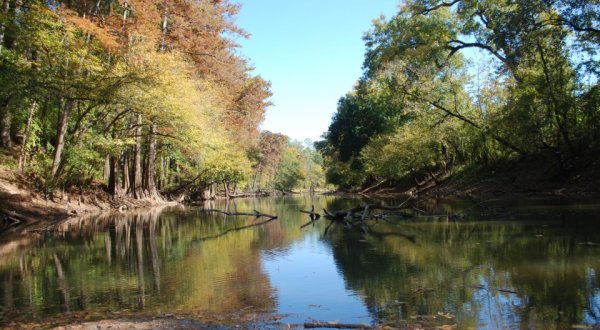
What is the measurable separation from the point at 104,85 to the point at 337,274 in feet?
57.9

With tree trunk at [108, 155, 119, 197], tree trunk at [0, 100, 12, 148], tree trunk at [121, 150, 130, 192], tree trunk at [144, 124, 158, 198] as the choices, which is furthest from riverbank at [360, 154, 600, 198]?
tree trunk at [0, 100, 12, 148]

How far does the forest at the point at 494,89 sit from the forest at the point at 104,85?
13.7 metres

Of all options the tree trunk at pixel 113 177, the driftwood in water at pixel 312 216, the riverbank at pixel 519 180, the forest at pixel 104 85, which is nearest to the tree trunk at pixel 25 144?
the forest at pixel 104 85

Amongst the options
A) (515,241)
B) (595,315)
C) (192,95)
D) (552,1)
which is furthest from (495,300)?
(192,95)

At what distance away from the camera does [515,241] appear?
11695mm

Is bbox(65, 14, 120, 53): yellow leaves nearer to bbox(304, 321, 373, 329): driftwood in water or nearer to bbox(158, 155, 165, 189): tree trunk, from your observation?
bbox(158, 155, 165, 189): tree trunk

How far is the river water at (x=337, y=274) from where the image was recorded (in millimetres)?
6605

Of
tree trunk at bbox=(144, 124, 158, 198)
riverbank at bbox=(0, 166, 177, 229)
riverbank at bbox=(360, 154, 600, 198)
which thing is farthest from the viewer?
tree trunk at bbox=(144, 124, 158, 198)

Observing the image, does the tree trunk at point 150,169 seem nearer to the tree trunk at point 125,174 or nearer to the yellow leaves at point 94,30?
the tree trunk at point 125,174

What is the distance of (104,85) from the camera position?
22.7 m

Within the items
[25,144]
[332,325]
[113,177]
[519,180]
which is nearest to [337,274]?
[332,325]

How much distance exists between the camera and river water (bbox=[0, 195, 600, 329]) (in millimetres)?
6605

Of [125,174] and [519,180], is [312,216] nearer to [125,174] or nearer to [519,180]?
[519,180]

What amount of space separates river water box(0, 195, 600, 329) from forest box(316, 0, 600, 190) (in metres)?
11.7
